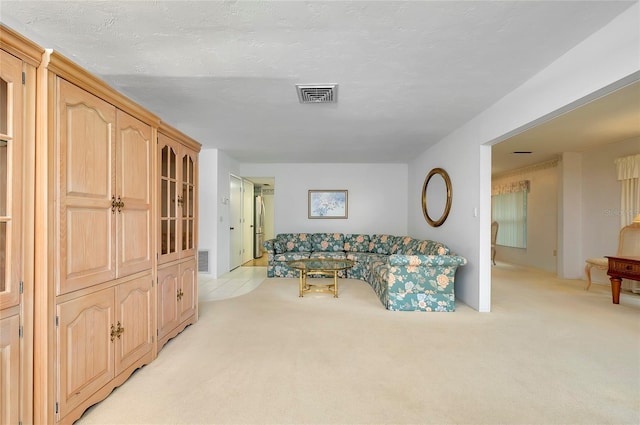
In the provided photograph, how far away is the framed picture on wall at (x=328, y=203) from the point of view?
23.1 ft

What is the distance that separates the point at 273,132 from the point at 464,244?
308cm

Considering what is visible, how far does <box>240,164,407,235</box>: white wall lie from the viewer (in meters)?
7.04

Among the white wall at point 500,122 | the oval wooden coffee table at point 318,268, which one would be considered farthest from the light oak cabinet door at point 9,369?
the white wall at point 500,122

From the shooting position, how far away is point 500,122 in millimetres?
3217

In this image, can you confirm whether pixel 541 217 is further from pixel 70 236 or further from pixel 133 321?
pixel 70 236

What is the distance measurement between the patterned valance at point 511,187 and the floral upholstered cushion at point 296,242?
5371 mm

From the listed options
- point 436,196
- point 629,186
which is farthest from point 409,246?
point 629,186

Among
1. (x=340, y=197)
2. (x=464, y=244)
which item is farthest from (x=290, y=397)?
(x=340, y=197)

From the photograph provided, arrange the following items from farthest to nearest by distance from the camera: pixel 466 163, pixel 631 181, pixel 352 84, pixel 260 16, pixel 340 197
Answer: pixel 340 197
pixel 631 181
pixel 466 163
pixel 352 84
pixel 260 16

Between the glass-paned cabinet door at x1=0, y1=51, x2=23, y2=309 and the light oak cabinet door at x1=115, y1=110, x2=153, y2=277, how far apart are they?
0.62 meters

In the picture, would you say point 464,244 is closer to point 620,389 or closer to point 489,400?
point 620,389

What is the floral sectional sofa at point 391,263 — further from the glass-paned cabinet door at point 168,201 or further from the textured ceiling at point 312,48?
the glass-paned cabinet door at point 168,201

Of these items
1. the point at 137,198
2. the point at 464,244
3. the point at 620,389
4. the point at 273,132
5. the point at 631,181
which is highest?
the point at 273,132

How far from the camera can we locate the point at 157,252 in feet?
8.24
